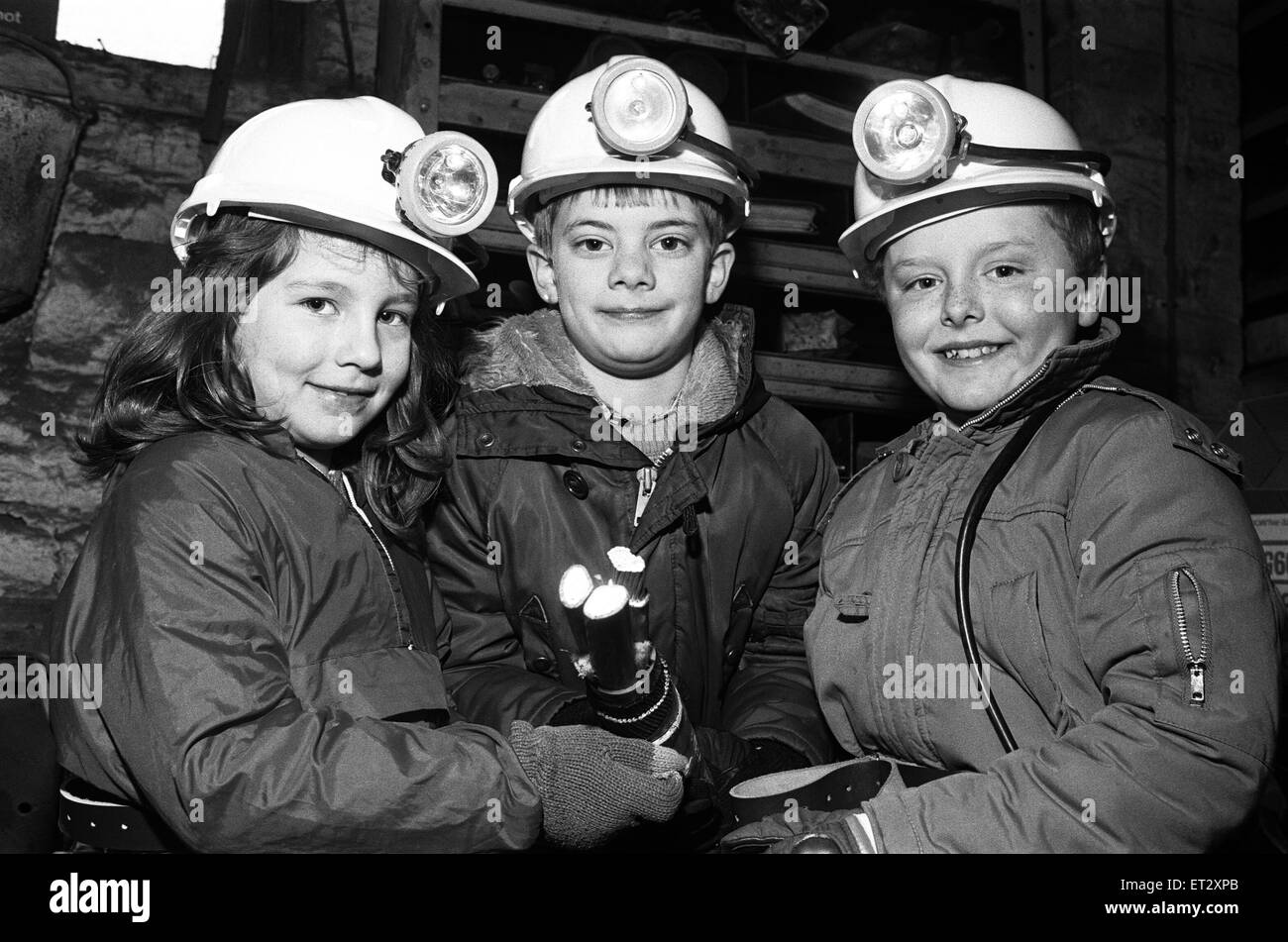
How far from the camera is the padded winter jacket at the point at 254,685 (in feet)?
5.89

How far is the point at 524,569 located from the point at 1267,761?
4.74 ft

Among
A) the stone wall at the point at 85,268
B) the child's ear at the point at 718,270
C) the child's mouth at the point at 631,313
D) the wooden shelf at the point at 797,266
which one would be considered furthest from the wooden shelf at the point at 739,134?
the child's mouth at the point at 631,313

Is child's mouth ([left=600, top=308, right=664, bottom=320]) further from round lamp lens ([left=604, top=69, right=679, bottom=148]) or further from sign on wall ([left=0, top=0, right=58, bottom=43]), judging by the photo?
sign on wall ([left=0, top=0, right=58, bottom=43])

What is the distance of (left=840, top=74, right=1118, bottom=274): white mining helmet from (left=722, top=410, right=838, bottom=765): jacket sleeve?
0.66 metres

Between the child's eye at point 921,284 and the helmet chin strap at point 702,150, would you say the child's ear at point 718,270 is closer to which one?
the helmet chin strap at point 702,150

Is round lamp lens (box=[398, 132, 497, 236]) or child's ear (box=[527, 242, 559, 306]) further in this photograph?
child's ear (box=[527, 242, 559, 306])

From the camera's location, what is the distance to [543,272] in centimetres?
284

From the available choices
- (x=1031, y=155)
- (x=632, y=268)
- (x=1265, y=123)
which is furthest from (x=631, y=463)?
(x=1265, y=123)

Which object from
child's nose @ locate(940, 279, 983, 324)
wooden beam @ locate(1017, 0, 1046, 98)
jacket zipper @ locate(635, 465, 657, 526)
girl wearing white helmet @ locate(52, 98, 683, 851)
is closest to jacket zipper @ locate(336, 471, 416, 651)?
girl wearing white helmet @ locate(52, 98, 683, 851)

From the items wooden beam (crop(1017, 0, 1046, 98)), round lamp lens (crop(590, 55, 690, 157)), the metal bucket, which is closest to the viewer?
round lamp lens (crop(590, 55, 690, 157))

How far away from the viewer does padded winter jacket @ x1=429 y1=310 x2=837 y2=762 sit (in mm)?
2596

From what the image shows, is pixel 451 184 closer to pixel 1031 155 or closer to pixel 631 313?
pixel 631 313

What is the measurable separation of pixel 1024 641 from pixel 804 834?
1.56ft
